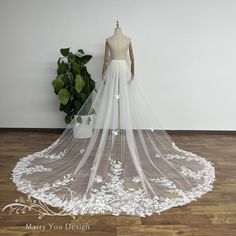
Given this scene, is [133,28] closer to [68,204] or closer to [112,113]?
[112,113]

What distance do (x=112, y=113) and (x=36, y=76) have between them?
2.06 metres

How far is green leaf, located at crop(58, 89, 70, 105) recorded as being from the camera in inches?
157

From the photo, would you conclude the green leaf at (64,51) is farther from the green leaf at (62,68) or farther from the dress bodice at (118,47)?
the dress bodice at (118,47)

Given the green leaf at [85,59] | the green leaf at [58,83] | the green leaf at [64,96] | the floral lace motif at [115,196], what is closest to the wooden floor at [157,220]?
the floral lace motif at [115,196]

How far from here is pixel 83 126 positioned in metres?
3.36

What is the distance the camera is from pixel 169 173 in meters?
2.96

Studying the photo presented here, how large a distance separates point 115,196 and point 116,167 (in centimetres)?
37

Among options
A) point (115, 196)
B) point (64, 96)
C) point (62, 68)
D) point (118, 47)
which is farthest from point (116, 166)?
point (62, 68)

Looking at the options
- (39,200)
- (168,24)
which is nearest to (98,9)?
(168,24)

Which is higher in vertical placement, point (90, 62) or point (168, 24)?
point (168, 24)

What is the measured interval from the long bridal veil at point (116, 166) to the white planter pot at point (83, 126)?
0.04 ft

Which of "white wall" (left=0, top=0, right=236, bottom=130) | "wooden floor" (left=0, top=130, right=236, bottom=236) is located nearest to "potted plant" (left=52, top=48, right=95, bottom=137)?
"white wall" (left=0, top=0, right=236, bottom=130)

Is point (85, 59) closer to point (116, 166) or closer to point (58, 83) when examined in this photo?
point (58, 83)

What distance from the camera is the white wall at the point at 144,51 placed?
430 cm
